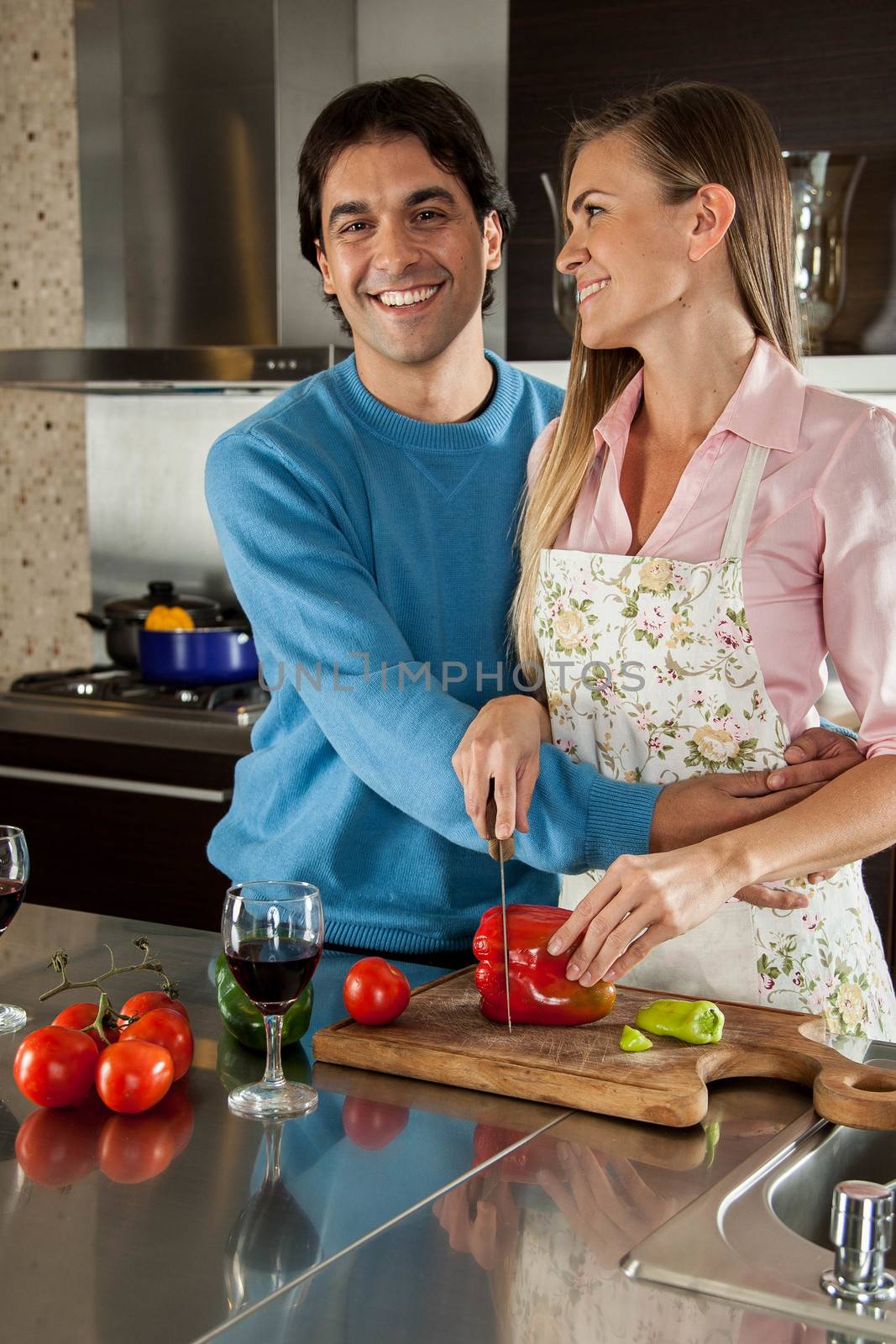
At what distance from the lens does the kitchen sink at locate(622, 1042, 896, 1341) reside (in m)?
0.82

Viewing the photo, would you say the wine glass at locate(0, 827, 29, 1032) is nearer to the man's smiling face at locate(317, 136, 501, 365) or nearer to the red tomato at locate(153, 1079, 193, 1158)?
the red tomato at locate(153, 1079, 193, 1158)

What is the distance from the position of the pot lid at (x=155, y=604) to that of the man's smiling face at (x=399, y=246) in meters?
1.64

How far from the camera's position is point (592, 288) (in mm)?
1498

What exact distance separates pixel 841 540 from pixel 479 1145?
67cm

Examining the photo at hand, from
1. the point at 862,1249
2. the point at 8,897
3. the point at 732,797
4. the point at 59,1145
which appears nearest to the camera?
the point at 862,1249

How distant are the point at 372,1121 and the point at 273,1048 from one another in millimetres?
96

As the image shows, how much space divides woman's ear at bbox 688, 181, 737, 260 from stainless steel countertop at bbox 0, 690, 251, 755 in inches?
64.9

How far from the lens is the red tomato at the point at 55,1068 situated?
42.4 inches

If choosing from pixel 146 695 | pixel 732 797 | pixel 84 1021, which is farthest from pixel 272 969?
pixel 146 695

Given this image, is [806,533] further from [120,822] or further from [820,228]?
[120,822]

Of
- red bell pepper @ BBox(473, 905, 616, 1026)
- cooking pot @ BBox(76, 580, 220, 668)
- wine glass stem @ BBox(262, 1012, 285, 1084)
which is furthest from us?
cooking pot @ BBox(76, 580, 220, 668)

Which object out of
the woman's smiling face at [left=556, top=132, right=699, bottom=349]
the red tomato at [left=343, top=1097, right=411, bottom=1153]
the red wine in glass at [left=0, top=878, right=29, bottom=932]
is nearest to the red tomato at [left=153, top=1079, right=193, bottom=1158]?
the red tomato at [left=343, top=1097, right=411, bottom=1153]

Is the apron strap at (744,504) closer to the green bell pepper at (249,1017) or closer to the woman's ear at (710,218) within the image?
the woman's ear at (710,218)

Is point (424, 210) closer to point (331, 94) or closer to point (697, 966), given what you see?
point (697, 966)
